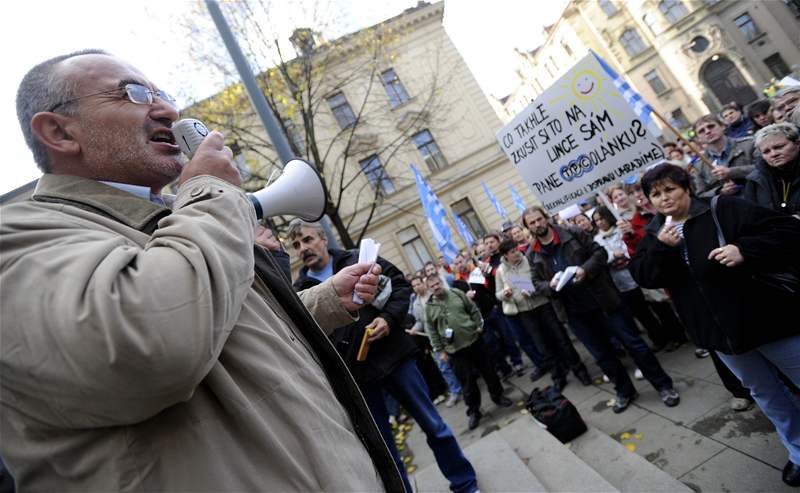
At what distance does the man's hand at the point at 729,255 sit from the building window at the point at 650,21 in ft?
131

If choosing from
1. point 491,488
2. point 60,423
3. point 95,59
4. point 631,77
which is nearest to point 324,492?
point 60,423

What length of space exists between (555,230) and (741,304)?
7.83 feet

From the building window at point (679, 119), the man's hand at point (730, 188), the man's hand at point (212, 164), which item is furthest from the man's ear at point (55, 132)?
the building window at point (679, 119)

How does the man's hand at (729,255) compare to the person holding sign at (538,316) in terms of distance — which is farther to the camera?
the person holding sign at (538,316)

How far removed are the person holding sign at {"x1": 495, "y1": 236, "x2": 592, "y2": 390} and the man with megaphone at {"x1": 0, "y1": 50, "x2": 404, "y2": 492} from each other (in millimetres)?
4438

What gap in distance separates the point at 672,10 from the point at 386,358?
40799 millimetres

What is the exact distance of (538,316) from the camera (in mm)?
5488

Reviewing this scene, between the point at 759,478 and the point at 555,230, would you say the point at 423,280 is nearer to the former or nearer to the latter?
the point at 555,230

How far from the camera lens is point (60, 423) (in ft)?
2.66

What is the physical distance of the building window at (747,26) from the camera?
3173cm

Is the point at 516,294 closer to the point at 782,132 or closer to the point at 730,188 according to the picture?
the point at 730,188

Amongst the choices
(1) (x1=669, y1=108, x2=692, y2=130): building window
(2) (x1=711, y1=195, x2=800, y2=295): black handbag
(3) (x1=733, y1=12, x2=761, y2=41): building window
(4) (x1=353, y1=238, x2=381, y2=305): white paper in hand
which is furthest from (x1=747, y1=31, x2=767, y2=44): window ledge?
(4) (x1=353, y1=238, x2=381, y2=305): white paper in hand

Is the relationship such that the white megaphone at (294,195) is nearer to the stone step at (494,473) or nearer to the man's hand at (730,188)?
the stone step at (494,473)

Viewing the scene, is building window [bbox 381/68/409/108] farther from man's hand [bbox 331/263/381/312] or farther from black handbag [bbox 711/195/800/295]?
man's hand [bbox 331/263/381/312]
